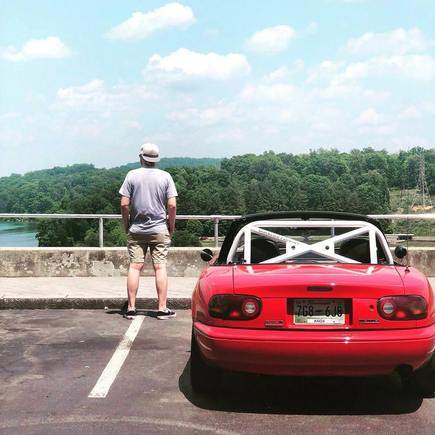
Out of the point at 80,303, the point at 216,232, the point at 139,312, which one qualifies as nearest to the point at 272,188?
the point at 216,232

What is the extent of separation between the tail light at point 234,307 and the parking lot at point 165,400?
1.93 ft

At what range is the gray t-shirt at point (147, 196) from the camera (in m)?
6.81

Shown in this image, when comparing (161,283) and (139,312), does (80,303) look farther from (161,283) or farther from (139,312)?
(161,283)

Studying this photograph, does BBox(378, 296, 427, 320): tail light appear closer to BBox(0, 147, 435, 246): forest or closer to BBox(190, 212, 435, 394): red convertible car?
BBox(190, 212, 435, 394): red convertible car

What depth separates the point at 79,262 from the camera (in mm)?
9820

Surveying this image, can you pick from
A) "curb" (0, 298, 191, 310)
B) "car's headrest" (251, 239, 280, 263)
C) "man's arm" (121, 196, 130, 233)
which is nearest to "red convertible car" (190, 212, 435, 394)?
"car's headrest" (251, 239, 280, 263)

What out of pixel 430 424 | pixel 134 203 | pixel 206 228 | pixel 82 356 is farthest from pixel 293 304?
pixel 206 228

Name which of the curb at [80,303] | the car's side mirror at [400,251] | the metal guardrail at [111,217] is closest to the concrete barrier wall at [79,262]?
the metal guardrail at [111,217]

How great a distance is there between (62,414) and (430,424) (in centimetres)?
214

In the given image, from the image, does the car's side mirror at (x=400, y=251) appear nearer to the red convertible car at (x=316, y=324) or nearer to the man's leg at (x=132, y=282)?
the red convertible car at (x=316, y=324)

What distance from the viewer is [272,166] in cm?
9206

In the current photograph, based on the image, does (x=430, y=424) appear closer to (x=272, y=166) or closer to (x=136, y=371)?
(x=136, y=371)

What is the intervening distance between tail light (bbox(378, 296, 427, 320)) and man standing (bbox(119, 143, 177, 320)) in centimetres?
→ 351

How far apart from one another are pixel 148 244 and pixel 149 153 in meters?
1.00
